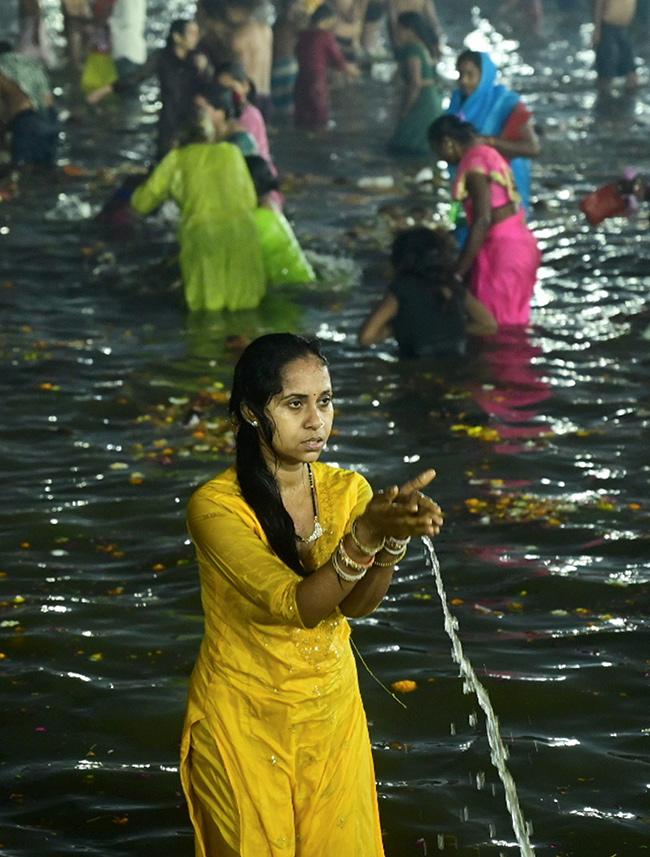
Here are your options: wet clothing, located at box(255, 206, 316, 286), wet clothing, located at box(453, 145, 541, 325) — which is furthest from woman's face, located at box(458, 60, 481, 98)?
wet clothing, located at box(255, 206, 316, 286)

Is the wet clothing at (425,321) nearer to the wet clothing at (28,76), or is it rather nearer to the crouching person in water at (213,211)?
the crouching person in water at (213,211)

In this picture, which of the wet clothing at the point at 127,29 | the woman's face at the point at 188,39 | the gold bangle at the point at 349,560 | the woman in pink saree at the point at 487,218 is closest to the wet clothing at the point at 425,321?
the woman in pink saree at the point at 487,218

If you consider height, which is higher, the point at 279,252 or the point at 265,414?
the point at 265,414

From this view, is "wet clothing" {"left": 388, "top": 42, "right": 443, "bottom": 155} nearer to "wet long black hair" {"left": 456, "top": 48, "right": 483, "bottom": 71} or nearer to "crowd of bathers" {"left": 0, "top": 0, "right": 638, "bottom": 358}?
"crowd of bathers" {"left": 0, "top": 0, "right": 638, "bottom": 358}

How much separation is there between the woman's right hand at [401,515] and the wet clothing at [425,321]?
5653mm

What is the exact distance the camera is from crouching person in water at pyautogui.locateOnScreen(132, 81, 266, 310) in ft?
31.0

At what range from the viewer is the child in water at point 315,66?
53.2 feet

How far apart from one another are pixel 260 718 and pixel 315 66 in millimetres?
14091

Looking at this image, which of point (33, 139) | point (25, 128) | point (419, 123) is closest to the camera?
point (25, 128)

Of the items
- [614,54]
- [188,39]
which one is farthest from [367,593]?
[614,54]

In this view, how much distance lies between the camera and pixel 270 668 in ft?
9.70

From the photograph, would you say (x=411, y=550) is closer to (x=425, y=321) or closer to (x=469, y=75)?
(x=425, y=321)

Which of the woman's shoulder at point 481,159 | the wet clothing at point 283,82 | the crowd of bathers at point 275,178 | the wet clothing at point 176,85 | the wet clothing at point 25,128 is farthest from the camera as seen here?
the wet clothing at point 283,82

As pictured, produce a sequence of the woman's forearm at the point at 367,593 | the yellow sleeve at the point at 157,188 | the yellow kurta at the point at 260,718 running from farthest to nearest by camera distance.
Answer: the yellow sleeve at the point at 157,188, the yellow kurta at the point at 260,718, the woman's forearm at the point at 367,593
